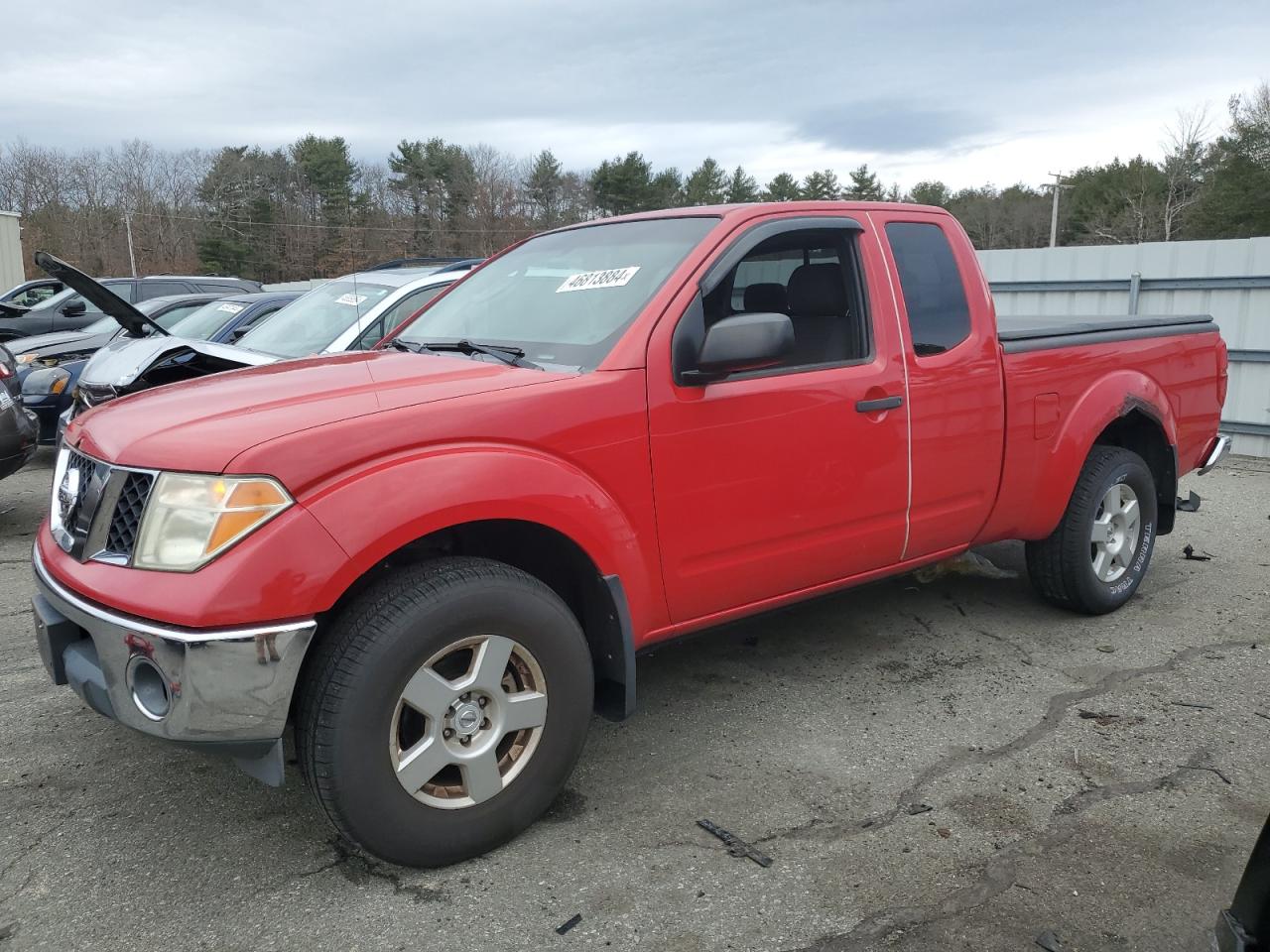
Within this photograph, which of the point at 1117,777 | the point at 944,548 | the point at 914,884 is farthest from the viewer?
the point at 944,548

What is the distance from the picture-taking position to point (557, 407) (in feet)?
9.29

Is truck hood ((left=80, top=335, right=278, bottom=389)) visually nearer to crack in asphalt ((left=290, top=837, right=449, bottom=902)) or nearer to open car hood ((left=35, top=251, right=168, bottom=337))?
open car hood ((left=35, top=251, right=168, bottom=337))

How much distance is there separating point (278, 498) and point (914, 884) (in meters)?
1.93

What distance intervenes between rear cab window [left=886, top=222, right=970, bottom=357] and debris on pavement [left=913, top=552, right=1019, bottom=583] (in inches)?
48.8

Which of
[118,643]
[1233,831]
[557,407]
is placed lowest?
[1233,831]

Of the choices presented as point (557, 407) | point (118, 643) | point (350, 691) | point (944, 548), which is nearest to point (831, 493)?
point (944, 548)

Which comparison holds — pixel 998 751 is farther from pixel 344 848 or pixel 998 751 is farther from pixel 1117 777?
pixel 344 848

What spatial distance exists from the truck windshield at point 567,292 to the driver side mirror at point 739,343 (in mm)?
284

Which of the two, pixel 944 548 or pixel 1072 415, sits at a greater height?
pixel 1072 415

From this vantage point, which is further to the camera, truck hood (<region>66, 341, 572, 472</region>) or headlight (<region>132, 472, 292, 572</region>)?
truck hood (<region>66, 341, 572, 472</region>)

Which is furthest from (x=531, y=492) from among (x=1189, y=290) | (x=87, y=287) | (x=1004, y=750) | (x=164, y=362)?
(x=1189, y=290)

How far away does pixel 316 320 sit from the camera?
6.75 metres

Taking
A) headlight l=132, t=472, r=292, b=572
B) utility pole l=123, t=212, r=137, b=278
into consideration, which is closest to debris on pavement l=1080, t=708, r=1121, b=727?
headlight l=132, t=472, r=292, b=572

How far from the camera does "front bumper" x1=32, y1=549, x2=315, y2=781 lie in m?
2.31
